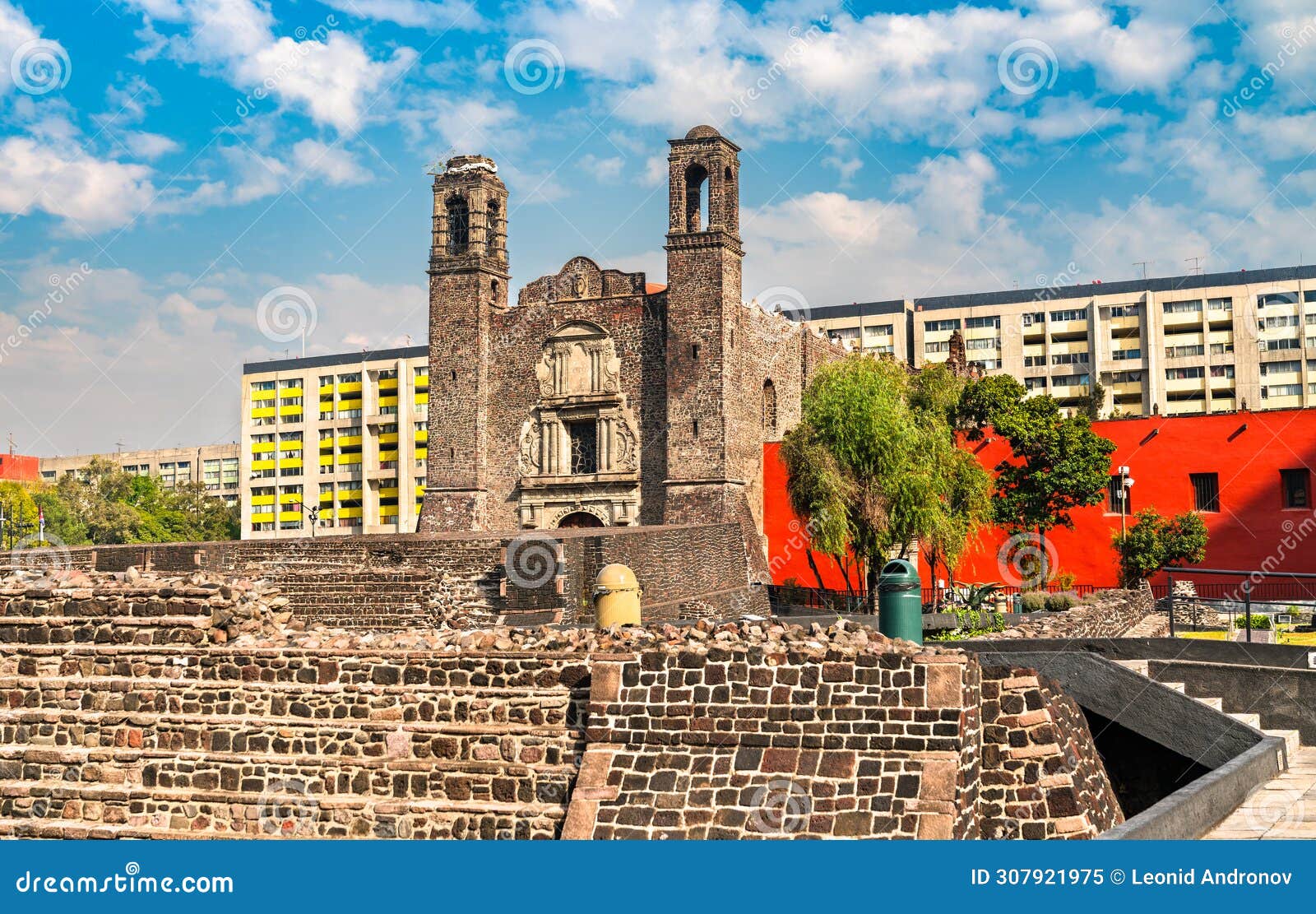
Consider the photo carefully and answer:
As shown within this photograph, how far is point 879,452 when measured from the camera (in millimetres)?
27859

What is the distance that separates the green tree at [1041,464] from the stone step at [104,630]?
22.2 m

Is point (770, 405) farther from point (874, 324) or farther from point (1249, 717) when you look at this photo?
point (874, 324)

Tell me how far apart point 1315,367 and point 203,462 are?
8067cm

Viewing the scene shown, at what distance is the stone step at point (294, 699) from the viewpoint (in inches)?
385

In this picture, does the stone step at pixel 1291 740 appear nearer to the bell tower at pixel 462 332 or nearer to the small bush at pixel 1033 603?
the small bush at pixel 1033 603

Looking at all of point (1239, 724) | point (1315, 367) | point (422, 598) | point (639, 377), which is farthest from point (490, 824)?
point (1315, 367)

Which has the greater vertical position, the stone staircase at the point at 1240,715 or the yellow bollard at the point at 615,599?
the yellow bollard at the point at 615,599

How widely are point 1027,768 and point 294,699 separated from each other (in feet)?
18.7

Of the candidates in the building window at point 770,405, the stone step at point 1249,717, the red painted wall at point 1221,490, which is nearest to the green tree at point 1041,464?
the red painted wall at point 1221,490

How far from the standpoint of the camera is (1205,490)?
3055cm

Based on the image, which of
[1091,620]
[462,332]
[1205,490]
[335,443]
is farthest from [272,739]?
[335,443]

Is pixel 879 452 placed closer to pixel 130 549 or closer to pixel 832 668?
pixel 130 549

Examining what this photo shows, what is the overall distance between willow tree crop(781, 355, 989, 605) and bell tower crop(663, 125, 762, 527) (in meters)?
3.07

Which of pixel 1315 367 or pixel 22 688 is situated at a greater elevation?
pixel 1315 367
